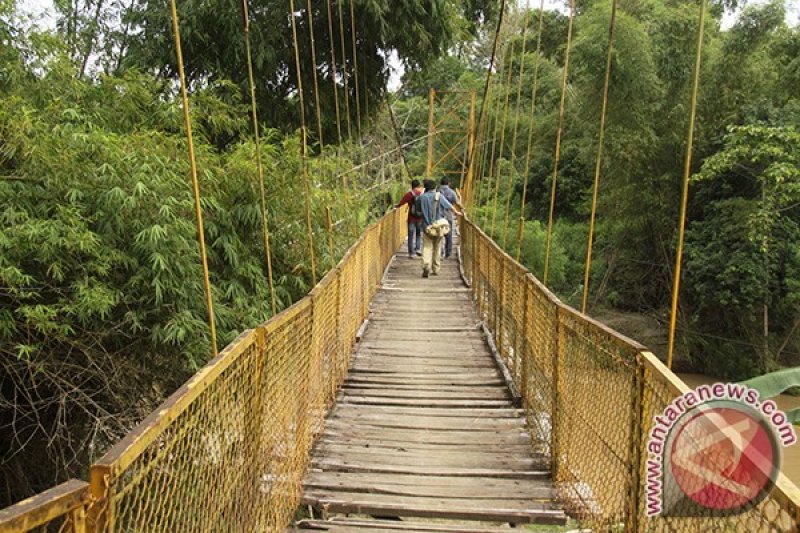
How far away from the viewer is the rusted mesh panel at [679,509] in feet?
3.04

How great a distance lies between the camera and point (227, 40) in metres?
6.33

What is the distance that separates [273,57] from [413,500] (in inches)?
205

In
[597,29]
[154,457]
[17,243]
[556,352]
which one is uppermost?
[597,29]

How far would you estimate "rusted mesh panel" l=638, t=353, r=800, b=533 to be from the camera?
925mm

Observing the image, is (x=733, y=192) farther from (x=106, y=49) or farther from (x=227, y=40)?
(x=106, y=49)

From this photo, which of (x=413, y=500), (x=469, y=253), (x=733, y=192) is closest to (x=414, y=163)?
(x=733, y=192)

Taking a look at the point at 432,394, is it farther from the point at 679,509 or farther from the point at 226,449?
the point at 679,509

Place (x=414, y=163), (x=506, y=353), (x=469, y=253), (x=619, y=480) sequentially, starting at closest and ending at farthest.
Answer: (x=619, y=480) < (x=506, y=353) < (x=469, y=253) < (x=414, y=163)

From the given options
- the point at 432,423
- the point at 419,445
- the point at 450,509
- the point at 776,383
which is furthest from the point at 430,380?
the point at 776,383

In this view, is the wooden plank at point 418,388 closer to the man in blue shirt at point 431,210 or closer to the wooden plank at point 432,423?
the wooden plank at point 432,423

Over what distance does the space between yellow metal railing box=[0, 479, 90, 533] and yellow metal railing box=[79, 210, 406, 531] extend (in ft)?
0.10

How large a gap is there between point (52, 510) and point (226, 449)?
85 cm

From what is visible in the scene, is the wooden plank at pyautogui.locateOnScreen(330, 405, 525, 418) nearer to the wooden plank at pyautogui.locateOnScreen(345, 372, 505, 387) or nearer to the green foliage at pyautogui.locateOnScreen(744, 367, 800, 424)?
the wooden plank at pyautogui.locateOnScreen(345, 372, 505, 387)

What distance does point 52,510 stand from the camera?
81 cm
